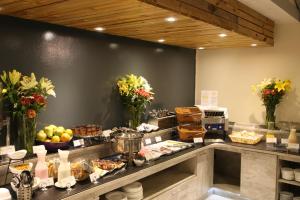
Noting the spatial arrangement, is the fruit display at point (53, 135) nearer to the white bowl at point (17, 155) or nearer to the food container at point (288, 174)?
the white bowl at point (17, 155)

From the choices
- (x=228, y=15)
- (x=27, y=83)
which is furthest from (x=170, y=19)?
(x=27, y=83)

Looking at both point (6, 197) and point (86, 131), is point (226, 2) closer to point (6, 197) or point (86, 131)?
point (86, 131)

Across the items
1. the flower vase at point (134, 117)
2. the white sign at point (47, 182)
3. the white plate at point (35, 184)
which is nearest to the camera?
the white plate at point (35, 184)

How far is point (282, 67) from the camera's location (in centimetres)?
405

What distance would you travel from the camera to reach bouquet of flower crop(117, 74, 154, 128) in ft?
11.0

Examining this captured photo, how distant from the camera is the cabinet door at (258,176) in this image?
3.40 metres

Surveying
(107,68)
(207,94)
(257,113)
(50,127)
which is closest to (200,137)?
(207,94)

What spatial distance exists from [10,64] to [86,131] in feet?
3.02

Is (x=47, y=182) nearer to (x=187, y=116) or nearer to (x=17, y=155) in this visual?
(x=17, y=155)

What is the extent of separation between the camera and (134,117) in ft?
11.4

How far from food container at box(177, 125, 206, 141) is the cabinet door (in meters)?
0.58

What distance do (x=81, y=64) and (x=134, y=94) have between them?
695mm

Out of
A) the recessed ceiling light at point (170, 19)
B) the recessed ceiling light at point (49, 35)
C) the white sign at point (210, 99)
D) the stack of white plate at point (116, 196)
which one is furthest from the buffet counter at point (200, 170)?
the recessed ceiling light at point (170, 19)

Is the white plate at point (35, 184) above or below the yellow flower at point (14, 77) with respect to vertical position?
below
